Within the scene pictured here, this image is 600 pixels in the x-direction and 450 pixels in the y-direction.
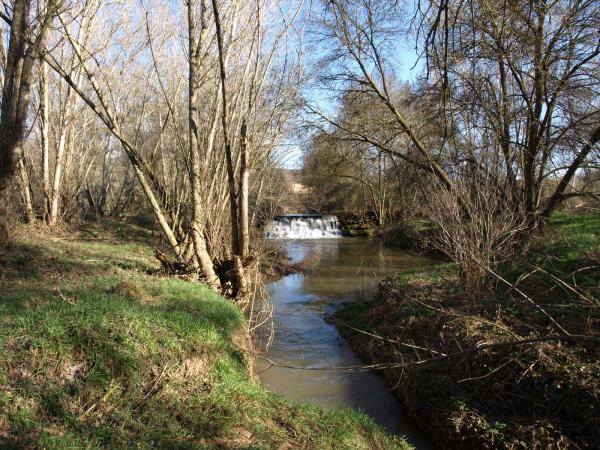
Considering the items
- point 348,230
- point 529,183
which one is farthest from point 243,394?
point 348,230

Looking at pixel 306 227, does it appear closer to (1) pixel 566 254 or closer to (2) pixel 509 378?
(1) pixel 566 254

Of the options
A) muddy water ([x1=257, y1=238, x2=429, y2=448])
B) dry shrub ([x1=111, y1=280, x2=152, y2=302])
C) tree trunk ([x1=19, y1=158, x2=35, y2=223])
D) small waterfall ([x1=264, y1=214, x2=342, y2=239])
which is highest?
tree trunk ([x1=19, y1=158, x2=35, y2=223])

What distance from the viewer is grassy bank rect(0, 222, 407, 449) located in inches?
131

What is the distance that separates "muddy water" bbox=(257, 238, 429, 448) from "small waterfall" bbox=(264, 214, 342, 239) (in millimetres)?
8872

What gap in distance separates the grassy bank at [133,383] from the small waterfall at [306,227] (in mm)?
21219

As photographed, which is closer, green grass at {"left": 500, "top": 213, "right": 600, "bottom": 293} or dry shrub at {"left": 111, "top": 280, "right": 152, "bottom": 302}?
dry shrub at {"left": 111, "top": 280, "right": 152, "bottom": 302}

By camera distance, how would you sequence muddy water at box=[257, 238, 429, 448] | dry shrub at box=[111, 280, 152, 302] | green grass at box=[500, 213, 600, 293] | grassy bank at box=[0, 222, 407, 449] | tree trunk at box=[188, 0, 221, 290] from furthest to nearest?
1. tree trunk at box=[188, 0, 221, 290]
2. green grass at box=[500, 213, 600, 293]
3. muddy water at box=[257, 238, 429, 448]
4. dry shrub at box=[111, 280, 152, 302]
5. grassy bank at box=[0, 222, 407, 449]

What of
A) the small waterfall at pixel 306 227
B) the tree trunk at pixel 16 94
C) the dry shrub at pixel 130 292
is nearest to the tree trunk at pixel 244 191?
the dry shrub at pixel 130 292

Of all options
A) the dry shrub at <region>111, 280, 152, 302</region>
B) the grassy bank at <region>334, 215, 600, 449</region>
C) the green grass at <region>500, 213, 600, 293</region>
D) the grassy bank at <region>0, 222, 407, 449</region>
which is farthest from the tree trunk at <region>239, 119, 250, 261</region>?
the green grass at <region>500, 213, 600, 293</region>

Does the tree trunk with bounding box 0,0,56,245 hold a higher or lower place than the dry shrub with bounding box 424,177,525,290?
higher

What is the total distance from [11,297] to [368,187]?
26529 mm

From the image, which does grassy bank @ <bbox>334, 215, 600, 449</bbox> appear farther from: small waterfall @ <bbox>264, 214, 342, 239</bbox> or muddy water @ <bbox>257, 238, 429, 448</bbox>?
small waterfall @ <bbox>264, 214, 342, 239</bbox>

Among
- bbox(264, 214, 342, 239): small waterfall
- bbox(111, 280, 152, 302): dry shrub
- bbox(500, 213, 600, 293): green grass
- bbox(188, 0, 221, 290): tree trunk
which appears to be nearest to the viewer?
bbox(111, 280, 152, 302): dry shrub

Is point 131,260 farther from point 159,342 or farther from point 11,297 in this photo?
point 159,342
